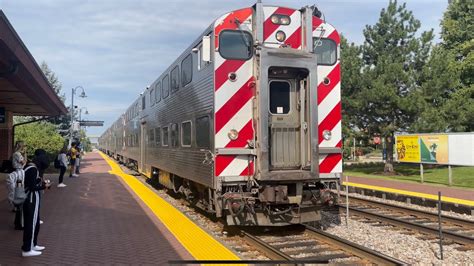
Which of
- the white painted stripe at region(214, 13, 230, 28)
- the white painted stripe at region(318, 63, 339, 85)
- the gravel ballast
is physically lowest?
the gravel ballast

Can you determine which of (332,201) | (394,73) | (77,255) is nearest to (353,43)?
(394,73)

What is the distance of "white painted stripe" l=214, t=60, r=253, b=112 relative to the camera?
729 cm

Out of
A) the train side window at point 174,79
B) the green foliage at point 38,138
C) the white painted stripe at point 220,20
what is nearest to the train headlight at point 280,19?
the white painted stripe at point 220,20

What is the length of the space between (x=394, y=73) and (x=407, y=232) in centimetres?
1380

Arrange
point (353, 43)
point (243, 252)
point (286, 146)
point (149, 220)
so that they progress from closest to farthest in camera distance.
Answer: point (243, 252) < point (286, 146) < point (149, 220) < point (353, 43)

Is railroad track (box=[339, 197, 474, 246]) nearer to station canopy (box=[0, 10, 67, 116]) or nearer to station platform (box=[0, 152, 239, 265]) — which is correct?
station platform (box=[0, 152, 239, 265])

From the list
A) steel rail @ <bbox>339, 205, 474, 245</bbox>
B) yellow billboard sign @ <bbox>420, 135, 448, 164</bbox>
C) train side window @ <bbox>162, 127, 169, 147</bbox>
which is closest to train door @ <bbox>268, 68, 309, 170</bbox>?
steel rail @ <bbox>339, 205, 474, 245</bbox>

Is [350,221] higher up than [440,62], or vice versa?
[440,62]

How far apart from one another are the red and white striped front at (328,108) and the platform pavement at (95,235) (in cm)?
310

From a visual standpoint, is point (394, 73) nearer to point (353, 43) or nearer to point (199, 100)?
point (353, 43)

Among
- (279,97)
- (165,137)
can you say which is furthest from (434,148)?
(279,97)

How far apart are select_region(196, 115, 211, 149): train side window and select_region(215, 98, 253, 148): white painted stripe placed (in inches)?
13.6

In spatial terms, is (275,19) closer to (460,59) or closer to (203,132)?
(203,132)

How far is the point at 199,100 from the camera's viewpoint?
325 inches
